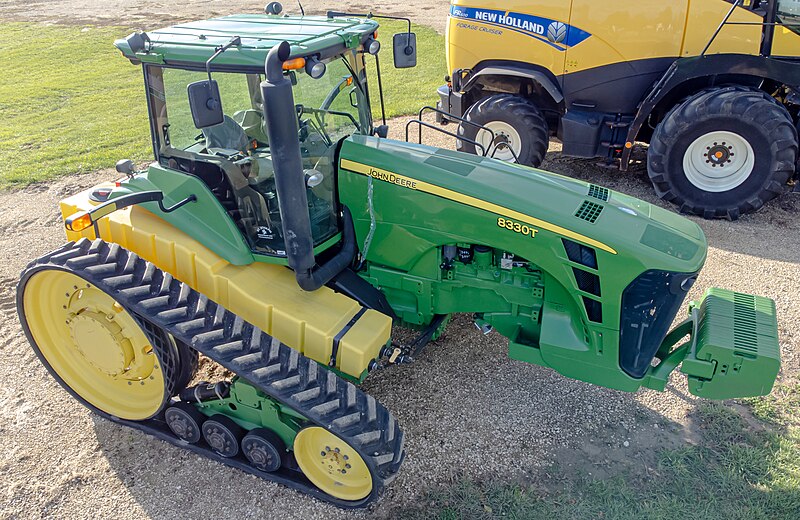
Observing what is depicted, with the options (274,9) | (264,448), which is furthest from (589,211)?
(274,9)

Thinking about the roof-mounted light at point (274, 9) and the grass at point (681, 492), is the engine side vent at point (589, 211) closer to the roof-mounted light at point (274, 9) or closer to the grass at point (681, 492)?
the grass at point (681, 492)

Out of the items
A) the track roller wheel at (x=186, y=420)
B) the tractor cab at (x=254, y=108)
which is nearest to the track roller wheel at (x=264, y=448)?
the track roller wheel at (x=186, y=420)

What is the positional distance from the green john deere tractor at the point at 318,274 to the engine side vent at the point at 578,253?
0.01 metres

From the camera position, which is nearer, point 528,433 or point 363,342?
point 363,342

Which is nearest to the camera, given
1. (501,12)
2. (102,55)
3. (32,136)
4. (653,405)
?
(653,405)

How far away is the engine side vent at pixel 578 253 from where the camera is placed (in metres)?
3.97

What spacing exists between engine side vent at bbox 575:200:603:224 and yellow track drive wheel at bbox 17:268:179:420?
2760 mm

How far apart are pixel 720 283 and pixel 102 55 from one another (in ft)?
53.1

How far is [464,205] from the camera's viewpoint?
13.5 feet

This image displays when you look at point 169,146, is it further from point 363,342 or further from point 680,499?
point 680,499

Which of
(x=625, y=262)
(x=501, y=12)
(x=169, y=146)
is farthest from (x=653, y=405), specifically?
(x=501, y=12)

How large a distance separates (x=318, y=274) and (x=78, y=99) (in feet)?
37.4

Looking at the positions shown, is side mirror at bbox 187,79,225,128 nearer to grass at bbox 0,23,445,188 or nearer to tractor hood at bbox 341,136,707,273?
tractor hood at bbox 341,136,707,273

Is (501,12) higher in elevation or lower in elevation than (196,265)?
higher
